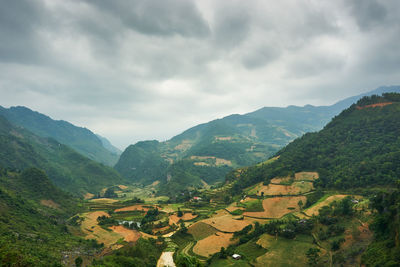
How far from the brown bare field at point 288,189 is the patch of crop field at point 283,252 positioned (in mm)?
31015

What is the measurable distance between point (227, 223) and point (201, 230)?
815 centimetres

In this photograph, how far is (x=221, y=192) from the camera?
110000mm

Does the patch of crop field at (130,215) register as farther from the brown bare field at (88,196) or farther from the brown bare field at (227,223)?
the brown bare field at (88,196)

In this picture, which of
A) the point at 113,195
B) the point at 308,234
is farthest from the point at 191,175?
the point at 308,234

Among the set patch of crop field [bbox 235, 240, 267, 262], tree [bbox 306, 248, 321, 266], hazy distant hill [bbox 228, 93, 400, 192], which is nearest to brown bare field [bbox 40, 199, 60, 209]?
hazy distant hill [bbox 228, 93, 400, 192]

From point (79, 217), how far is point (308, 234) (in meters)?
80.0

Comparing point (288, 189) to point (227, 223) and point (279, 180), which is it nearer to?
point (279, 180)

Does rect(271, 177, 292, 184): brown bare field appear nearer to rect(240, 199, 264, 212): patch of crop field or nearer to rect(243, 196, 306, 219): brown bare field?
rect(243, 196, 306, 219): brown bare field

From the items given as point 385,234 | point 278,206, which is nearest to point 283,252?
point 385,234

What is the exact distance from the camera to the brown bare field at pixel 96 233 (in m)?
68.6

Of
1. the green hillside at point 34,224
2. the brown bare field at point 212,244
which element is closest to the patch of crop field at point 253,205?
the brown bare field at point 212,244

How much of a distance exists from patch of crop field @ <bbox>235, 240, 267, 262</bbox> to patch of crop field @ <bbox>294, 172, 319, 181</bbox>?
144 ft

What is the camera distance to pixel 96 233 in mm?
74312

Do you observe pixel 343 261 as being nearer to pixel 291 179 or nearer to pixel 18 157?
pixel 291 179
